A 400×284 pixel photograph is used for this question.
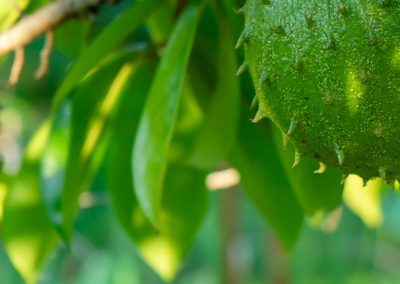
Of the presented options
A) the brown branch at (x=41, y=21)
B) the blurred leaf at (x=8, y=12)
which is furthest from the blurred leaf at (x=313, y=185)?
the blurred leaf at (x=8, y=12)

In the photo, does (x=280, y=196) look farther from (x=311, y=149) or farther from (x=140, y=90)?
(x=311, y=149)

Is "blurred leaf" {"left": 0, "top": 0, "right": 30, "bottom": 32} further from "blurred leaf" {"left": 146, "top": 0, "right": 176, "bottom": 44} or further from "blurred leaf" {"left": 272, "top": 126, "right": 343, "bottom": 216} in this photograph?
"blurred leaf" {"left": 272, "top": 126, "right": 343, "bottom": 216}

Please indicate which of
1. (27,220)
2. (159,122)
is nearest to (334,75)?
(159,122)

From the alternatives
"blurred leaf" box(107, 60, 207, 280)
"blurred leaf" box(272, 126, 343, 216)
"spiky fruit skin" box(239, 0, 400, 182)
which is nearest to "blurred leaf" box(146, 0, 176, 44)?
"blurred leaf" box(107, 60, 207, 280)

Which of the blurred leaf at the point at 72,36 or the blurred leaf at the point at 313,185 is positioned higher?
the blurred leaf at the point at 72,36

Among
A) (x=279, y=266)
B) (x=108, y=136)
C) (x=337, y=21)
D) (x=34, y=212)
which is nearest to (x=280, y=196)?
(x=108, y=136)

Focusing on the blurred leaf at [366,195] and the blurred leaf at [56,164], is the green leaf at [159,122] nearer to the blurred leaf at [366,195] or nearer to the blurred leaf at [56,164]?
the blurred leaf at [56,164]
